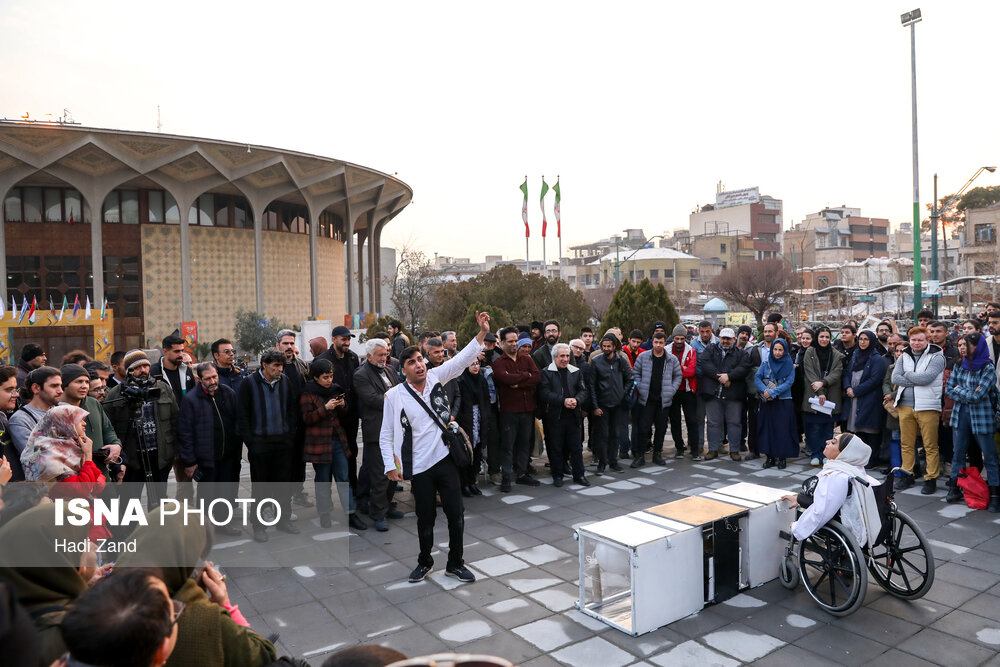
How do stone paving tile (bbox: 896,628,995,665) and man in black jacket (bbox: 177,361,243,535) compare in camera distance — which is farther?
man in black jacket (bbox: 177,361,243,535)

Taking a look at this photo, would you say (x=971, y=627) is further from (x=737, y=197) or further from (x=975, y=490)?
(x=737, y=197)

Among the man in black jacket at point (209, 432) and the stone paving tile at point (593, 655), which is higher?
the man in black jacket at point (209, 432)

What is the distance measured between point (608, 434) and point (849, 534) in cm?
427

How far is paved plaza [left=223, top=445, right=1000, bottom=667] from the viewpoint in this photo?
390cm

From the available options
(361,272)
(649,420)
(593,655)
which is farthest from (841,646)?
(361,272)

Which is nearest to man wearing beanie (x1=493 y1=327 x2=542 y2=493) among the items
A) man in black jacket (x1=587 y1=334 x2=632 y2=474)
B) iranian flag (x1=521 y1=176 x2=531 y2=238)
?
man in black jacket (x1=587 y1=334 x2=632 y2=474)

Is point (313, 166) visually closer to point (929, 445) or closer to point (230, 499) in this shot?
point (230, 499)

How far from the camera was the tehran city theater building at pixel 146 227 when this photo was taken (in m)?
29.0

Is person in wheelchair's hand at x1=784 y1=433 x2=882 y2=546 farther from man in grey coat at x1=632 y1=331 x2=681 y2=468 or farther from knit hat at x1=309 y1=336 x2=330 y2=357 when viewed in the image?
knit hat at x1=309 y1=336 x2=330 y2=357

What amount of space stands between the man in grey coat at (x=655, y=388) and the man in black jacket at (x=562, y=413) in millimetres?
1184

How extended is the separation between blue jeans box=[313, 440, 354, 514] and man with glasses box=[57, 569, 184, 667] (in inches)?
196

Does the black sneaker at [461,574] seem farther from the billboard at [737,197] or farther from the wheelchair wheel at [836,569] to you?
the billboard at [737,197]

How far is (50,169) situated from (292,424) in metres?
29.9

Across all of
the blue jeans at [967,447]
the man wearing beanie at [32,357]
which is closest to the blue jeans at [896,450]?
the blue jeans at [967,447]
